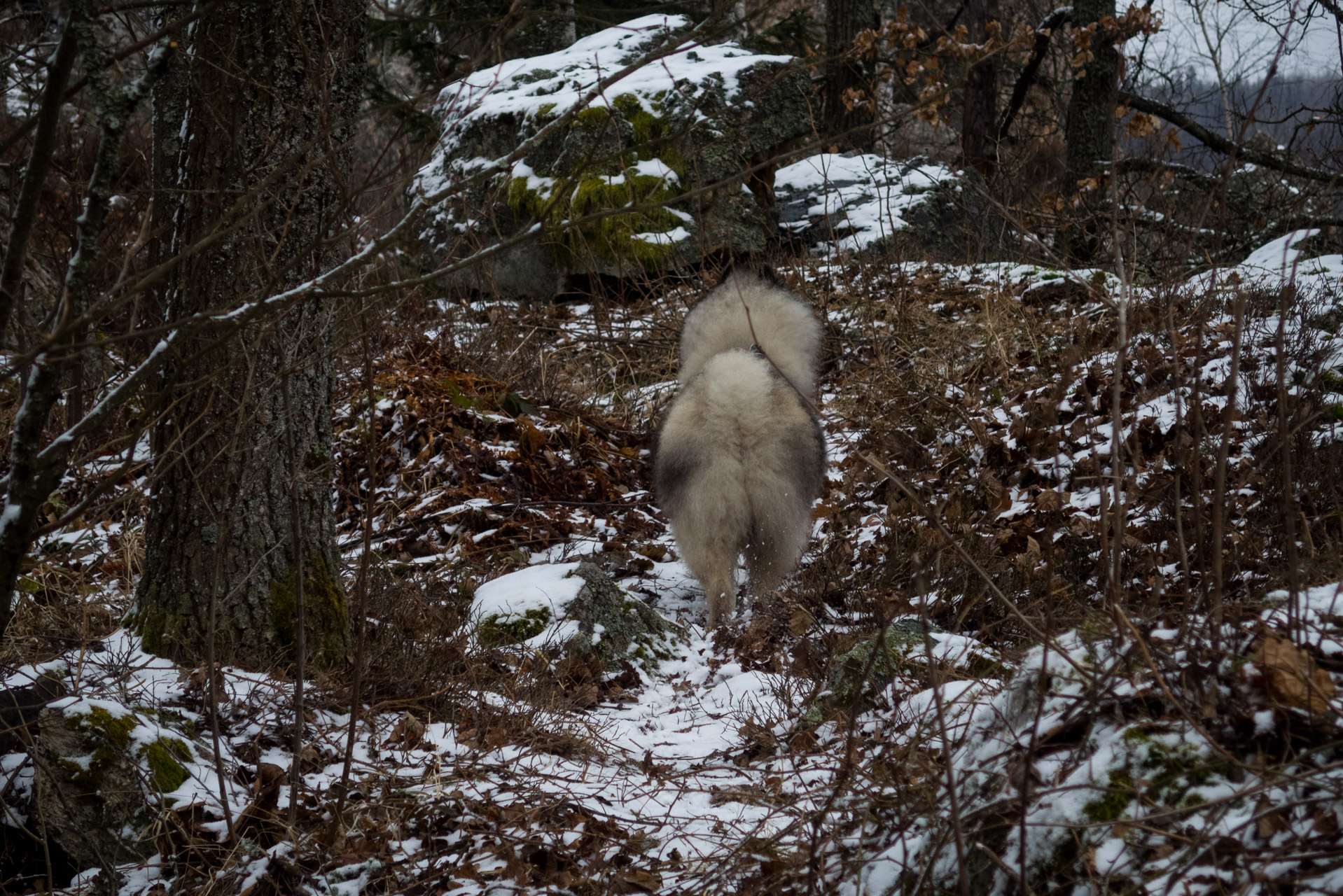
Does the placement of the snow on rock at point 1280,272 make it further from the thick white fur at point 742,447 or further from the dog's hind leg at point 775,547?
the dog's hind leg at point 775,547

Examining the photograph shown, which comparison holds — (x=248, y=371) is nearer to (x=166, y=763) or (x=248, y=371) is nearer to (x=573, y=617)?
(x=166, y=763)

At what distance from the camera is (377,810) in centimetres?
288

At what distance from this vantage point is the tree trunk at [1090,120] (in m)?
9.70

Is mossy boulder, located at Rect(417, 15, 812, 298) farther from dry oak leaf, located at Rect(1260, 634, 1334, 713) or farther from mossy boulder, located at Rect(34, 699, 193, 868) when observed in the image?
dry oak leaf, located at Rect(1260, 634, 1334, 713)

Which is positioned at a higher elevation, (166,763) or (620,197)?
(620,197)

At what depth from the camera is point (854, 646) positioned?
13.1ft

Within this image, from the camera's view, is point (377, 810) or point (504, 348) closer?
point (377, 810)

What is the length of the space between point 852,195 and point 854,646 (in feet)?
24.3

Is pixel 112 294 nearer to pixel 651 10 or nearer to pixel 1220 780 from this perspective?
pixel 651 10

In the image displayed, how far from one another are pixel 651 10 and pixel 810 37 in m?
11.8

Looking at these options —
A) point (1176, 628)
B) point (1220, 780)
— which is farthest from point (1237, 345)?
point (1220, 780)

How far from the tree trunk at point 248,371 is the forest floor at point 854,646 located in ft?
0.77

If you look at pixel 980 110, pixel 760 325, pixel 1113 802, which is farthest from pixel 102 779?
pixel 980 110

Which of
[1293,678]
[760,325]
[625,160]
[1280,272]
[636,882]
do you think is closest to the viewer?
[1293,678]
